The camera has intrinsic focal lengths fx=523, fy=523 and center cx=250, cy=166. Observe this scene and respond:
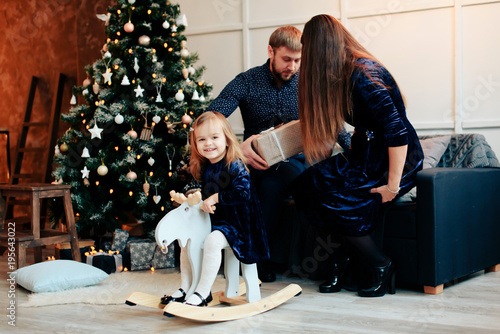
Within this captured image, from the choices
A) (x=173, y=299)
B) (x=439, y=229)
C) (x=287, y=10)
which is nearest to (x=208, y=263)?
(x=173, y=299)

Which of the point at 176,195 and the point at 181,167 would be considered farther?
the point at 181,167

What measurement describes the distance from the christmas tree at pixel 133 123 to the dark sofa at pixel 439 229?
951 mm

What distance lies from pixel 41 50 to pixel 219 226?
3733 millimetres

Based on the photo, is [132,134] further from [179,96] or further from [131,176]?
[179,96]

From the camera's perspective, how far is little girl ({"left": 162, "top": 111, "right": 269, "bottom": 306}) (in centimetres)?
206

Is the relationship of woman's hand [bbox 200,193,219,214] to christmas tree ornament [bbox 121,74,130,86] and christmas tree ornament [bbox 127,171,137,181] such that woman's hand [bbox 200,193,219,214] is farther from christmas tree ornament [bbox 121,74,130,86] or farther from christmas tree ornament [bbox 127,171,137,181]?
christmas tree ornament [bbox 121,74,130,86]

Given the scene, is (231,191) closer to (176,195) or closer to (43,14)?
(176,195)

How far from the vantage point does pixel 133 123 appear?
3275 mm

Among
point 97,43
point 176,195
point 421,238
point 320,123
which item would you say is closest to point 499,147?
point 421,238

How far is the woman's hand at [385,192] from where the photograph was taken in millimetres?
2330

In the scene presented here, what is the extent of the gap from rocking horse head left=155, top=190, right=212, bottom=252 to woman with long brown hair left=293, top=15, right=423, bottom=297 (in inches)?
23.6

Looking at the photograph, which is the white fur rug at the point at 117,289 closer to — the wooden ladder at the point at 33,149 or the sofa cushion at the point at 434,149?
the sofa cushion at the point at 434,149

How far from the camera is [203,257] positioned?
6.71 feet

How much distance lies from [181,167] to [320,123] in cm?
116
